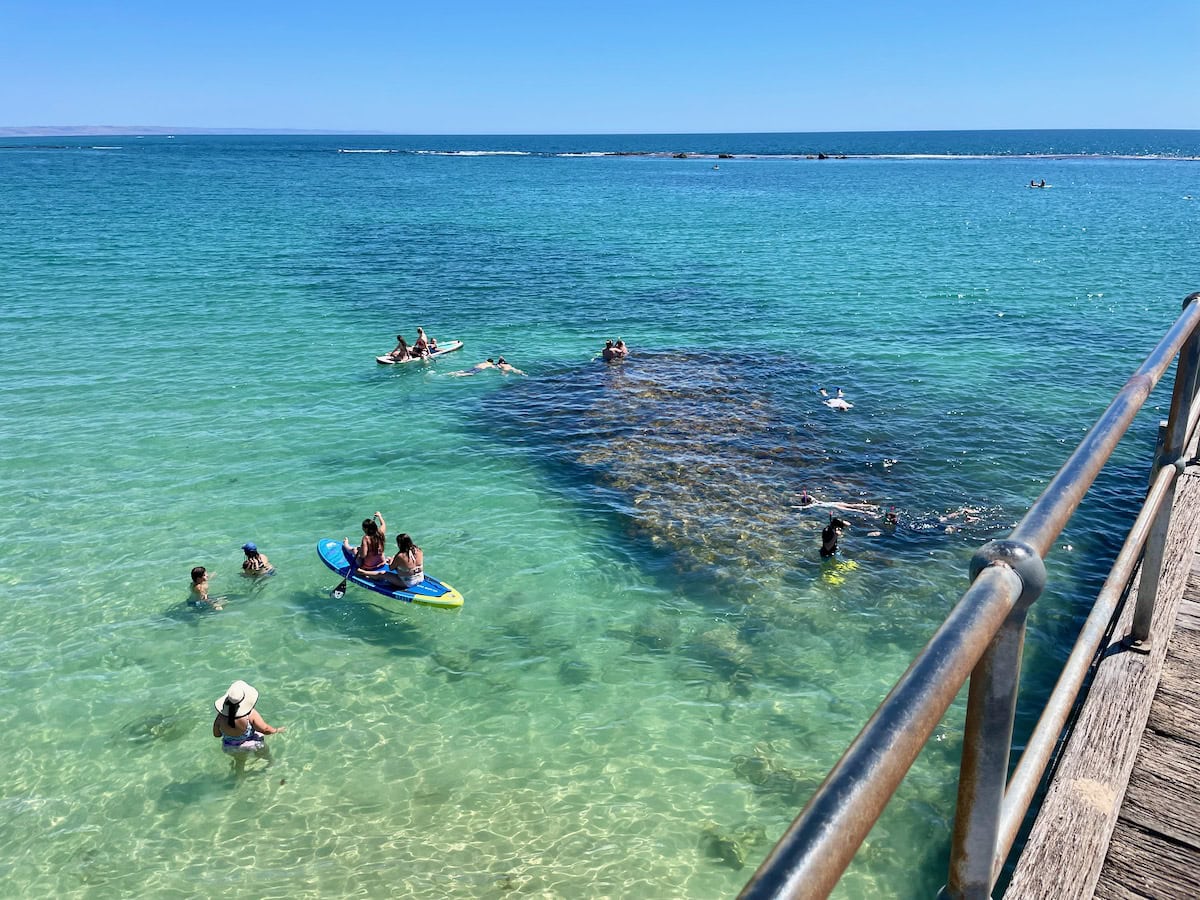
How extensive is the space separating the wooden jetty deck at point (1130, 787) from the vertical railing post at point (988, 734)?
1.99 m

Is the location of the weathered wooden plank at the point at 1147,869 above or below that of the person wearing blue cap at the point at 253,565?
above

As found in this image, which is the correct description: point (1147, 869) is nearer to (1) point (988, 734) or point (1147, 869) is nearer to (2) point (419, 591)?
(1) point (988, 734)

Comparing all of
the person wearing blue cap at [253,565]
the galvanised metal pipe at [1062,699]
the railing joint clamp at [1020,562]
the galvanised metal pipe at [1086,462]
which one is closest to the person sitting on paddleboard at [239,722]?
the person wearing blue cap at [253,565]

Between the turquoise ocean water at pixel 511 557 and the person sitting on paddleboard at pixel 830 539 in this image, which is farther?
the person sitting on paddleboard at pixel 830 539

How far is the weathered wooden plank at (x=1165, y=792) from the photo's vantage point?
3.93 meters

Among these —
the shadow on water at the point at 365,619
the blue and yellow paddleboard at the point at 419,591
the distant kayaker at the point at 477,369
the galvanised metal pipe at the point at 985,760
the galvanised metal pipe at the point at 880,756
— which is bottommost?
the shadow on water at the point at 365,619

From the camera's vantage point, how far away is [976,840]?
6.32 ft

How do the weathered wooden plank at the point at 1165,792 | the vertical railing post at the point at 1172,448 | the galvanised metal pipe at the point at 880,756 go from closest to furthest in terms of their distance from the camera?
the galvanised metal pipe at the point at 880,756, the weathered wooden plank at the point at 1165,792, the vertical railing post at the point at 1172,448

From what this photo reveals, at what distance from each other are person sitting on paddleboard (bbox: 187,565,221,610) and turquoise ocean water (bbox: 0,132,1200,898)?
43 cm

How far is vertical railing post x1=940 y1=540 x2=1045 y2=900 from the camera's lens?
1752 millimetres

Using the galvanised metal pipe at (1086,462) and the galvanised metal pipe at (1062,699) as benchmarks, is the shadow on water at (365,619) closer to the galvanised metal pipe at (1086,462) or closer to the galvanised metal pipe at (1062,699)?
the galvanised metal pipe at (1062,699)

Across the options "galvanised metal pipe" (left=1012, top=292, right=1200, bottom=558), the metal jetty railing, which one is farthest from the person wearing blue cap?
"galvanised metal pipe" (left=1012, top=292, right=1200, bottom=558)

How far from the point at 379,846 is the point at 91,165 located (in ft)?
535

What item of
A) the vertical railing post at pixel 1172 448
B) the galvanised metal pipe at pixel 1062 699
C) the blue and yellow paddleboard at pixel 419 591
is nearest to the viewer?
the galvanised metal pipe at pixel 1062 699
